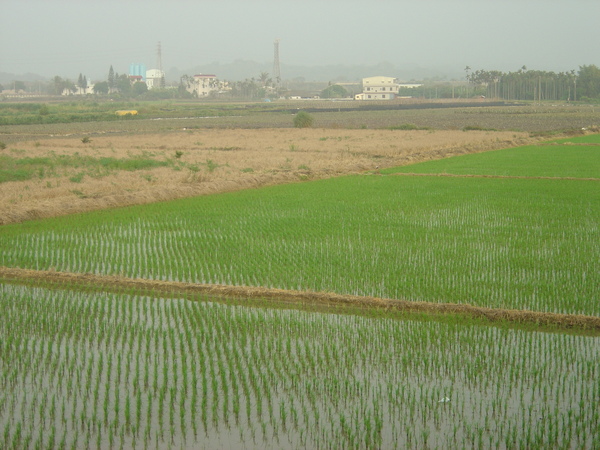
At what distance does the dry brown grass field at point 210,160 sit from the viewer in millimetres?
11875

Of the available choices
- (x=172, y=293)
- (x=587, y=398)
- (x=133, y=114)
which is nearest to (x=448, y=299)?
(x=587, y=398)

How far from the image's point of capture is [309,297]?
20.4 feet

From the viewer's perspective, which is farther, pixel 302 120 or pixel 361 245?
pixel 302 120

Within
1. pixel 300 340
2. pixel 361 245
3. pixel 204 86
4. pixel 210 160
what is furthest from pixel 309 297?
pixel 204 86

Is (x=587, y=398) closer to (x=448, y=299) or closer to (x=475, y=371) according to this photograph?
(x=475, y=371)

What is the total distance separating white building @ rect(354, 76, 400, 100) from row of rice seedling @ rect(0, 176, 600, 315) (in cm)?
9469

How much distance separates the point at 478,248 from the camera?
801 cm

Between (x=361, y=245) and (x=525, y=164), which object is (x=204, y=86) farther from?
(x=361, y=245)

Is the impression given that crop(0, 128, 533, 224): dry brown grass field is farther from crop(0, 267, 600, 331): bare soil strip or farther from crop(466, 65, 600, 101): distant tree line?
crop(466, 65, 600, 101): distant tree line

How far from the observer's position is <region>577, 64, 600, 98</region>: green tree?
7512 centimetres

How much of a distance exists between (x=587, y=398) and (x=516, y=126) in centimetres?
3358

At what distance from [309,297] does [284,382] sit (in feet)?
6.32

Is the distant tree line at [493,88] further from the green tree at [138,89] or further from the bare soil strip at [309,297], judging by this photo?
the bare soil strip at [309,297]

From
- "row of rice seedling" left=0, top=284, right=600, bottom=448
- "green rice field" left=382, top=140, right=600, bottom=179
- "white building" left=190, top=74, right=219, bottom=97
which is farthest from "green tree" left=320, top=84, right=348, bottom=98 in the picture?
"row of rice seedling" left=0, top=284, right=600, bottom=448
